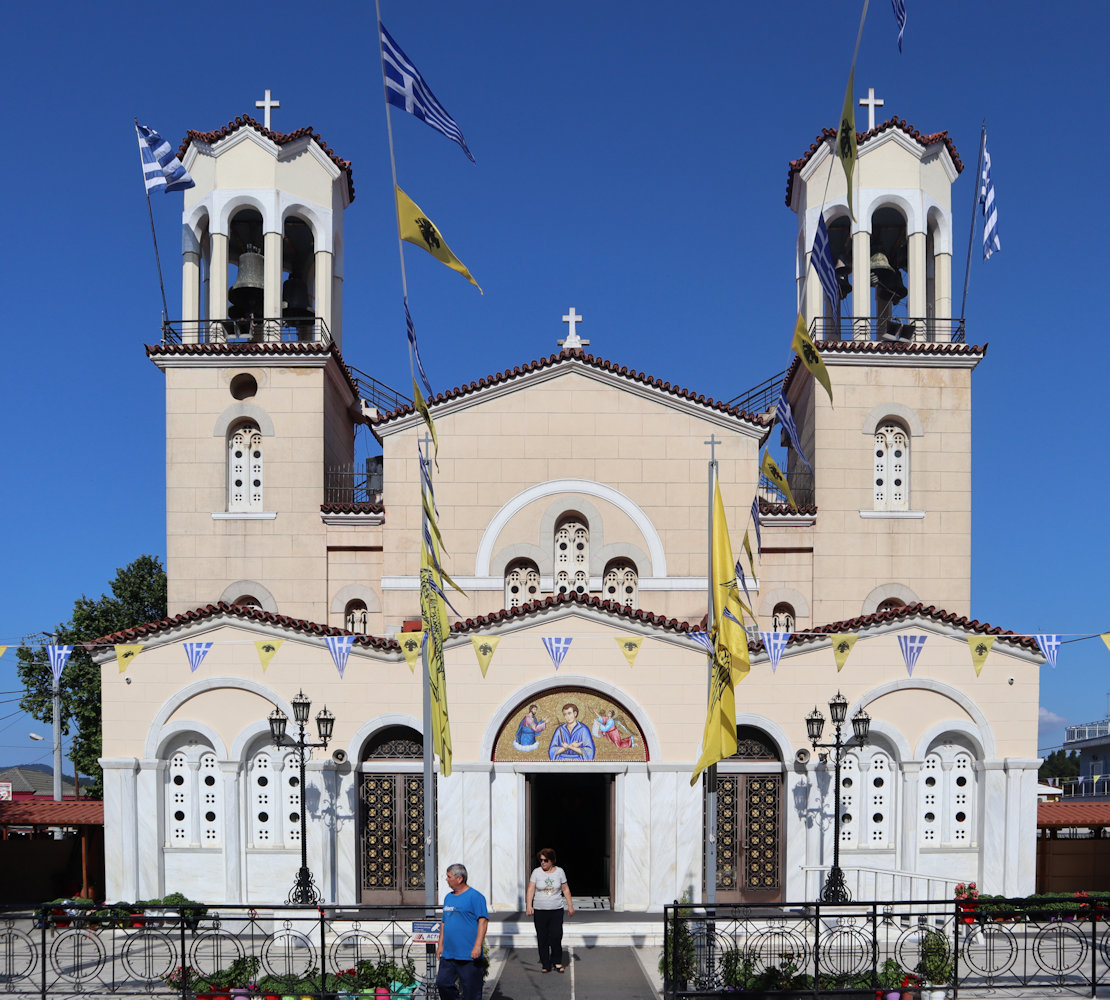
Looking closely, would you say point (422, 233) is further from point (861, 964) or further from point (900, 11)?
point (861, 964)

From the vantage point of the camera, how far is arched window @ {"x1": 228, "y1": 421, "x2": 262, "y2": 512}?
25.4m

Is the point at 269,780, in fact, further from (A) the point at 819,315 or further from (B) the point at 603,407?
(A) the point at 819,315

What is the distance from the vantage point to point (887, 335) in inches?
1031

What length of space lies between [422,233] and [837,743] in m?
11.3

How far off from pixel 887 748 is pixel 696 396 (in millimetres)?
8553

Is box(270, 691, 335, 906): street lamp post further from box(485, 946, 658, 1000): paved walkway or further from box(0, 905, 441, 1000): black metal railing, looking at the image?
box(485, 946, 658, 1000): paved walkway

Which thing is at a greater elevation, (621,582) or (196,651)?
(621,582)

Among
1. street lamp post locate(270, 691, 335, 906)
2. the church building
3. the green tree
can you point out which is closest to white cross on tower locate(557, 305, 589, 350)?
the church building

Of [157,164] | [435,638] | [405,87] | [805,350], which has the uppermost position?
[157,164]

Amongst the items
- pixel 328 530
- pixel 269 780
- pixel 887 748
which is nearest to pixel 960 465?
pixel 887 748

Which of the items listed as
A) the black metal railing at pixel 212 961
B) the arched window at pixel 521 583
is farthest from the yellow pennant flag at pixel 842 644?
the black metal railing at pixel 212 961

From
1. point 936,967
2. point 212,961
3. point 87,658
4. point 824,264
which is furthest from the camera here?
point 87,658

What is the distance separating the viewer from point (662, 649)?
20.8 m

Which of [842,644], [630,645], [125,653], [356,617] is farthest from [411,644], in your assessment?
[842,644]
